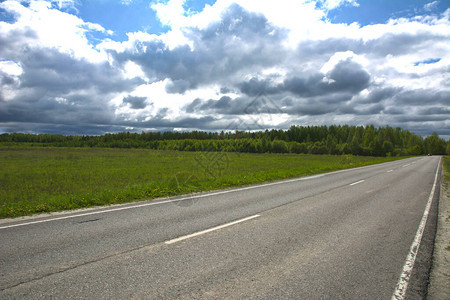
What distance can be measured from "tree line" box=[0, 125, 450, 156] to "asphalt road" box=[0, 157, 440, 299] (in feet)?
144

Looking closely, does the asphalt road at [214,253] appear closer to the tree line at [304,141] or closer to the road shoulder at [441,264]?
the road shoulder at [441,264]

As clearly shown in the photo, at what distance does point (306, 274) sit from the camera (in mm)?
3916

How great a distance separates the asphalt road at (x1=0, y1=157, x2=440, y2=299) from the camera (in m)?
3.48

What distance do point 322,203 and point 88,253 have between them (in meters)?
7.53

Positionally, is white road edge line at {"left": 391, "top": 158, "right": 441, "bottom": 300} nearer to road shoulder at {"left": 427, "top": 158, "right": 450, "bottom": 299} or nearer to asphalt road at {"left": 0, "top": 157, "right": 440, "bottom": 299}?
asphalt road at {"left": 0, "top": 157, "right": 440, "bottom": 299}

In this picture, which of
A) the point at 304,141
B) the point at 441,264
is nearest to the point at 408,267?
the point at 441,264

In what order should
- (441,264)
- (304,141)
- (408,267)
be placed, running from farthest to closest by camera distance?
1. (304,141)
2. (441,264)
3. (408,267)

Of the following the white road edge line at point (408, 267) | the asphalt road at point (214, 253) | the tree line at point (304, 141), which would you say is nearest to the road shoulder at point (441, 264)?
the asphalt road at point (214, 253)

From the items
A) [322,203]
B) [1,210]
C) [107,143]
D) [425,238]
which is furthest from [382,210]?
[107,143]

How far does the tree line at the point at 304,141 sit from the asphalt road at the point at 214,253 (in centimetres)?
4396

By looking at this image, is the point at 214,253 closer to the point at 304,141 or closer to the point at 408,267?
the point at 408,267

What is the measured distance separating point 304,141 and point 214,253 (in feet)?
401

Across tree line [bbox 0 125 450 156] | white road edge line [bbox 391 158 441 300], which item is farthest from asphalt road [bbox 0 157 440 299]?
tree line [bbox 0 125 450 156]

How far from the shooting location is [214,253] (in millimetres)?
4574
